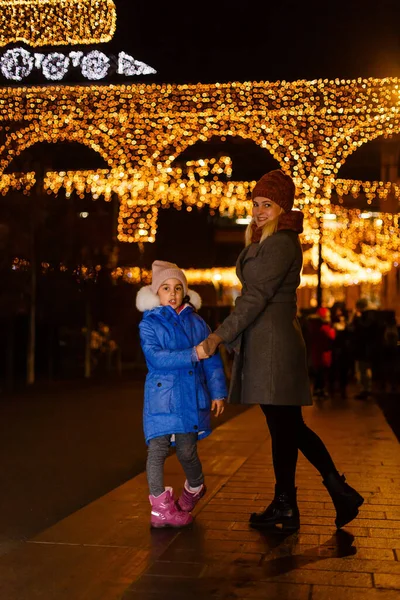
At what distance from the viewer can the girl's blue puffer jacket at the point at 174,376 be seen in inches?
244

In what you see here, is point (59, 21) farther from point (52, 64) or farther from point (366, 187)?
point (366, 187)

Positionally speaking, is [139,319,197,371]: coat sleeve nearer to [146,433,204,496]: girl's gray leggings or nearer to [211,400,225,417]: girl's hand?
[211,400,225,417]: girl's hand

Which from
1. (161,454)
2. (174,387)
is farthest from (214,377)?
(161,454)

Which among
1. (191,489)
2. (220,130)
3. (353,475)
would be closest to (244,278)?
(191,489)

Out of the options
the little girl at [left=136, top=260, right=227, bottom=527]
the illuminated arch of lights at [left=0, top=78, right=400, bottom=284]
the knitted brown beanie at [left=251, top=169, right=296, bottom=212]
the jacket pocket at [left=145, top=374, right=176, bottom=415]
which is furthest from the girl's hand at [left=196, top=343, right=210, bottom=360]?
the illuminated arch of lights at [left=0, top=78, right=400, bottom=284]

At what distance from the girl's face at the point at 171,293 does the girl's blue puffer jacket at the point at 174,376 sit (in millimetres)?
41

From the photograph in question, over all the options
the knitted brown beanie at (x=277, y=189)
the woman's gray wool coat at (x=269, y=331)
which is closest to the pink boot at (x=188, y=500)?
the woman's gray wool coat at (x=269, y=331)

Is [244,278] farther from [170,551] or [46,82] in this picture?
[46,82]

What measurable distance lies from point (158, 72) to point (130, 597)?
46.8 feet

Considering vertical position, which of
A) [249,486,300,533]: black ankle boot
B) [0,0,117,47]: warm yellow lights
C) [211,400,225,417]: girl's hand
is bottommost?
[249,486,300,533]: black ankle boot

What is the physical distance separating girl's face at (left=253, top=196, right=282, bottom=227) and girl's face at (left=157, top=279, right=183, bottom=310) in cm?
59

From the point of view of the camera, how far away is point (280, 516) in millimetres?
6191

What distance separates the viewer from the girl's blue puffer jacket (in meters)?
6.19

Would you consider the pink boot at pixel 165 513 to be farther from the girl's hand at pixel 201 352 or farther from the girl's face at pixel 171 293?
the girl's face at pixel 171 293
